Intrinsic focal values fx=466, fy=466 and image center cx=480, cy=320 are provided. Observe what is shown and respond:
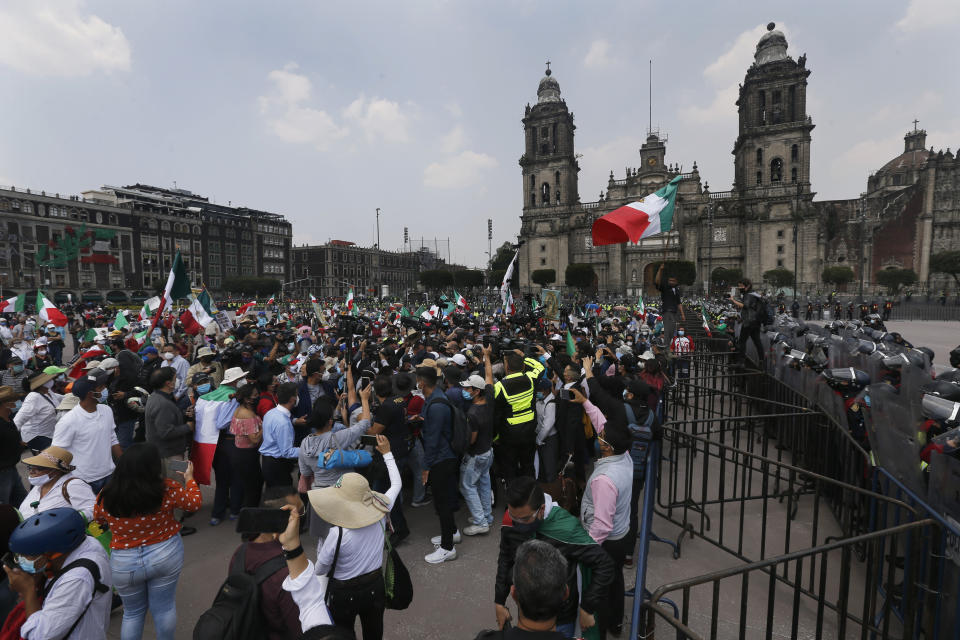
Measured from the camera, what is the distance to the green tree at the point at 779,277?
167 ft

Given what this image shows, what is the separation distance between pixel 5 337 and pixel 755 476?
17459 millimetres

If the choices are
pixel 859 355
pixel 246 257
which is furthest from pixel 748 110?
pixel 246 257

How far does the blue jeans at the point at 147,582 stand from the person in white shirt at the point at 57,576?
0.48 m

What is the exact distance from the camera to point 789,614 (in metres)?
3.62

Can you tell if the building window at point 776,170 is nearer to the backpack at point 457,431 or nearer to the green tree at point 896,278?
the green tree at point 896,278

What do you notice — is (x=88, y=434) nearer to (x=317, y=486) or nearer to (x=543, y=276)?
(x=317, y=486)

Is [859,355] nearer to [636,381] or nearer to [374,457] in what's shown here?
[636,381]

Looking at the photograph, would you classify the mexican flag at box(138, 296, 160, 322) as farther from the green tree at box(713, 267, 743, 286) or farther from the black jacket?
the green tree at box(713, 267, 743, 286)

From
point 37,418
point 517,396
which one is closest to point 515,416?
point 517,396

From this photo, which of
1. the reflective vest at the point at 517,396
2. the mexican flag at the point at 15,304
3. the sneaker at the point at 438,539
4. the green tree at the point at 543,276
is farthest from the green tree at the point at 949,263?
the mexican flag at the point at 15,304

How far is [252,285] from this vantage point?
72.3m

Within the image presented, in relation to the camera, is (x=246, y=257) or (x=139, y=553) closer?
(x=139, y=553)

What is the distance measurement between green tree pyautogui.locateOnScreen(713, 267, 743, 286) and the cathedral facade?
1.24 metres

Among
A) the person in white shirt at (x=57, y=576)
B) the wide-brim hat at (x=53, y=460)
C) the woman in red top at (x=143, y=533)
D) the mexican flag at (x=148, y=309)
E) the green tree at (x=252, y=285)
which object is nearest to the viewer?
the person in white shirt at (x=57, y=576)
